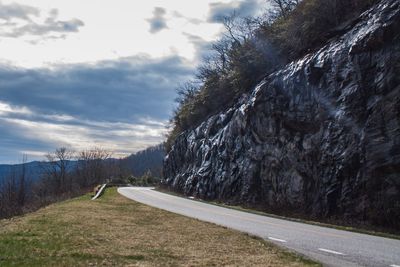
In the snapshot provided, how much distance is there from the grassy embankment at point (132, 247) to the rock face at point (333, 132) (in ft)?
23.9

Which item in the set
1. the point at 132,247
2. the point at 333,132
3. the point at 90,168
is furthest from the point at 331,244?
the point at 90,168

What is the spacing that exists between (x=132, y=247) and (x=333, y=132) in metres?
14.3

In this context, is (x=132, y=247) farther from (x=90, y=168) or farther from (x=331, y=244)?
(x=90, y=168)

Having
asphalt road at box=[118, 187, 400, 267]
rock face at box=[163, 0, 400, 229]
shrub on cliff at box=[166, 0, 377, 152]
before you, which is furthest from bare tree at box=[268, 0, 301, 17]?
asphalt road at box=[118, 187, 400, 267]

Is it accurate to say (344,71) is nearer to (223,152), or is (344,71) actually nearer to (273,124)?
(273,124)

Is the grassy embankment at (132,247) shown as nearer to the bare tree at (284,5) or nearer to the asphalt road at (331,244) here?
the asphalt road at (331,244)

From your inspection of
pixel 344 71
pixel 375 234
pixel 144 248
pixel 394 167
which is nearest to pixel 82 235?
pixel 144 248

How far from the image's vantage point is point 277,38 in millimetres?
36875

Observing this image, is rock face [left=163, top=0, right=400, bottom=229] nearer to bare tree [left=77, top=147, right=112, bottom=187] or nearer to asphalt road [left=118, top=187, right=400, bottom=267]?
asphalt road [left=118, top=187, right=400, bottom=267]

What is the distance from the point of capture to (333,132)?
922 inches

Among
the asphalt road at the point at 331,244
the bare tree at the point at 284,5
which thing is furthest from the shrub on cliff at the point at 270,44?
the asphalt road at the point at 331,244

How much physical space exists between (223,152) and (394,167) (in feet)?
67.6

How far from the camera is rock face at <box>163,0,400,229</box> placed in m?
20.2

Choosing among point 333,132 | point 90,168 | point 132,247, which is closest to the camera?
point 132,247
